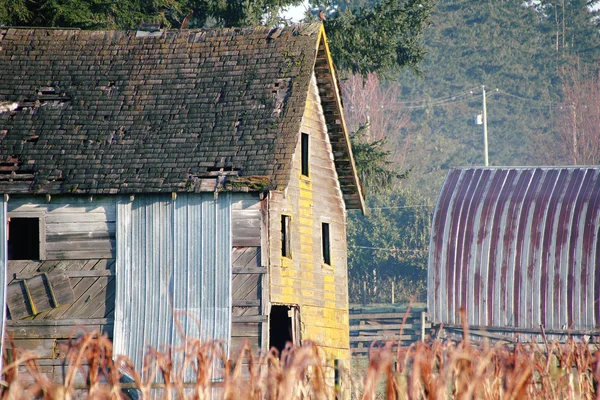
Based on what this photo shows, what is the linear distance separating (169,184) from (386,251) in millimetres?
32006

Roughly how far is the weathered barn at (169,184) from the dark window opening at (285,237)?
0.03m

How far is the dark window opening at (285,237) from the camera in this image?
819 inches

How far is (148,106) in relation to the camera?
21406mm

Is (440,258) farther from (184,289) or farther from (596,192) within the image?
(184,289)

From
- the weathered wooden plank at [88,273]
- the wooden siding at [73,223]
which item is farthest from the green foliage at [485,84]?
the weathered wooden plank at [88,273]

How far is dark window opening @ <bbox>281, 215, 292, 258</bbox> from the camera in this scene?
68.2 ft

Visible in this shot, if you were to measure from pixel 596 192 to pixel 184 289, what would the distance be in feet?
39.1

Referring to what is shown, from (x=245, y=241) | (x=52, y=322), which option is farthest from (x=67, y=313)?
(x=245, y=241)

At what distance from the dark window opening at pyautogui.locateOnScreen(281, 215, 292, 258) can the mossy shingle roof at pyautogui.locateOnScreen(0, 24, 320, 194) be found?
6.07 ft

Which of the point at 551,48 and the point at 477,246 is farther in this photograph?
the point at 551,48

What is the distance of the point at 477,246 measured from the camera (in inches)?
1044

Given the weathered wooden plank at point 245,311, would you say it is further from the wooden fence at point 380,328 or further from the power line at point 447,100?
the power line at point 447,100

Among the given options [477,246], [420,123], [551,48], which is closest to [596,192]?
[477,246]

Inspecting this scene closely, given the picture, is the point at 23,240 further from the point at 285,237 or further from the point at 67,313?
the point at 285,237
